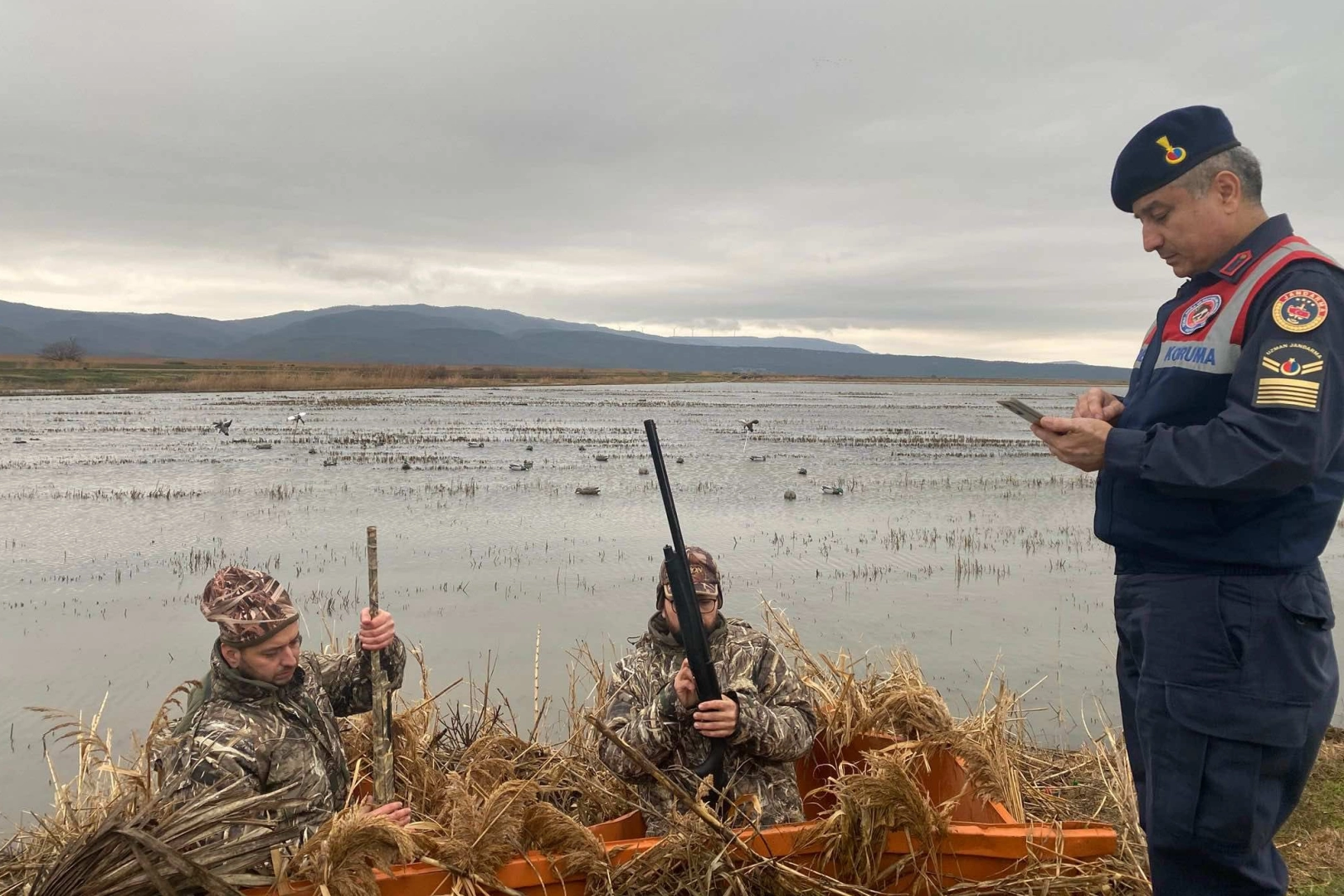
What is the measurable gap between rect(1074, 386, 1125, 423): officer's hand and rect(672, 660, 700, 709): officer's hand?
1700mm

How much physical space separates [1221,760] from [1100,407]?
1.03 metres

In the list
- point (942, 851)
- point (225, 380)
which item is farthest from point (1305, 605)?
point (225, 380)

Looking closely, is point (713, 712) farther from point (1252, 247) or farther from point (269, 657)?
point (1252, 247)

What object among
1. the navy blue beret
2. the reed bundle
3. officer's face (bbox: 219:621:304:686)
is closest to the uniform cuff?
the navy blue beret

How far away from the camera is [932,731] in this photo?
490cm

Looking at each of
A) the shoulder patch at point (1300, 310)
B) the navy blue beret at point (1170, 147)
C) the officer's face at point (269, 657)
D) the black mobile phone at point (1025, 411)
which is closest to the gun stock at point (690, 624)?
the black mobile phone at point (1025, 411)

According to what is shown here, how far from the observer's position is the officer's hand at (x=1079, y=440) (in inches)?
102

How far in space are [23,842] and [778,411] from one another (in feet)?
153

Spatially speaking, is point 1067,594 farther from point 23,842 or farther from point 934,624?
point 23,842

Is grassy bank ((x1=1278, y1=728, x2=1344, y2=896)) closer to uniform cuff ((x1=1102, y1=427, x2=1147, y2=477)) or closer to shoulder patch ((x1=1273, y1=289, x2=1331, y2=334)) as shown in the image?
uniform cuff ((x1=1102, y1=427, x2=1147, y2=477))

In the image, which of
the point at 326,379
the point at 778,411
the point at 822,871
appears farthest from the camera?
the point at 326,379

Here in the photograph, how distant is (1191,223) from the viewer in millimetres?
2605

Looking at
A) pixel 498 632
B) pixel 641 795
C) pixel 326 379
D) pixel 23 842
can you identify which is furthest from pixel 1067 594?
pixel 326 379

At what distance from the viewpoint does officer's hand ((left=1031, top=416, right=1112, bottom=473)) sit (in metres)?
2.60
